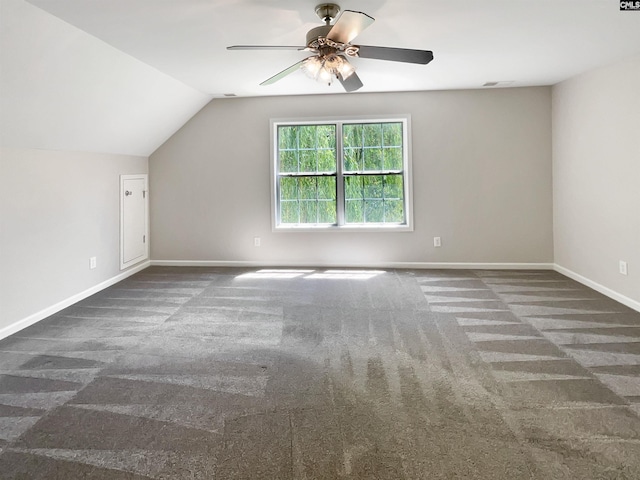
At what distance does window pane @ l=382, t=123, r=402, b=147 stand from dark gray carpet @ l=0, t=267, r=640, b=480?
94.0 inches

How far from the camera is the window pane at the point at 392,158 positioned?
221 inches

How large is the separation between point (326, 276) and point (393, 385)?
2829 millimetres

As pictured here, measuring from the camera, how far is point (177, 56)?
3.66 meters

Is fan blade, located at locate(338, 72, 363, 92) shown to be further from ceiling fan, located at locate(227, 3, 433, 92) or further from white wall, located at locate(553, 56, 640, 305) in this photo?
white wall, located at locate(553, 56, 640, 305)

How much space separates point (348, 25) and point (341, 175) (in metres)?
3.35

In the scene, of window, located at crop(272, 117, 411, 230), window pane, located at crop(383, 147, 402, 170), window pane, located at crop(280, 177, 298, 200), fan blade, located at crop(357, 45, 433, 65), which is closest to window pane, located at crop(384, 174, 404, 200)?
window, located at crop(272, 117, 411, 230)

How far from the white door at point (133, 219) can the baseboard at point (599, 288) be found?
552 centimetres

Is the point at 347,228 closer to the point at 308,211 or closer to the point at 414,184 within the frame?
the point at 308,211

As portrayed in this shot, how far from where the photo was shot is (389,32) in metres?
3.14

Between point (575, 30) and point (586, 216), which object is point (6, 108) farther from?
point (586, 216)

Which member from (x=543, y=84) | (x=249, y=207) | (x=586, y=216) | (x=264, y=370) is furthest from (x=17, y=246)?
(x=543, y=84)

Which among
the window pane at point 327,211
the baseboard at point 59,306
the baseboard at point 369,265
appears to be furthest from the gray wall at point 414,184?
the baseboard at point 59,306

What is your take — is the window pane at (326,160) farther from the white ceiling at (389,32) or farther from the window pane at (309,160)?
the white ceiling at (389,32)

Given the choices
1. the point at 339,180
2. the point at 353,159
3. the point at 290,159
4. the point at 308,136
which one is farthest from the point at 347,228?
the point at 308,136
